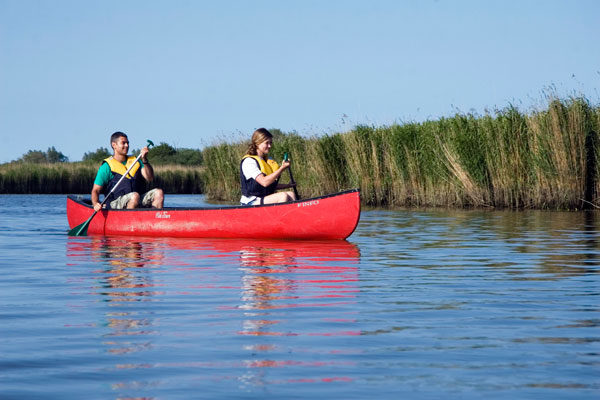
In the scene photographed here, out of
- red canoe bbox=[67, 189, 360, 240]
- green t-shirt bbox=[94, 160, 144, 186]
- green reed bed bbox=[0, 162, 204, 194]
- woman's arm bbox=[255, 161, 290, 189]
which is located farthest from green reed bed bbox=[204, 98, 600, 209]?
green reed bed bbox=[0, 162, 204, 194]

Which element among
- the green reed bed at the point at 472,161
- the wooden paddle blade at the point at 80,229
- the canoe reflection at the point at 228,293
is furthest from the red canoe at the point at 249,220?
the green reed bed at the point at 472,161

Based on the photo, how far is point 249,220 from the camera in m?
11.2

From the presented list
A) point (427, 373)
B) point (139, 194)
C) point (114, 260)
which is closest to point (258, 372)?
point (427, 373)

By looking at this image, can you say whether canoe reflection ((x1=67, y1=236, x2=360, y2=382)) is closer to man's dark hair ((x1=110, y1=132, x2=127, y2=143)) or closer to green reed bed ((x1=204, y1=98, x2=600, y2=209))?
man's dark hair ((x1=110, y1=132, x2=127, y2=143))

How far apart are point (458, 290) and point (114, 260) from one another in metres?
3.91

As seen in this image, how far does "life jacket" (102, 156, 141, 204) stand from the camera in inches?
477

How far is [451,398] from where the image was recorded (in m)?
3.30

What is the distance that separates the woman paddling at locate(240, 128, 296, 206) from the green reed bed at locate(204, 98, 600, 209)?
298 inches

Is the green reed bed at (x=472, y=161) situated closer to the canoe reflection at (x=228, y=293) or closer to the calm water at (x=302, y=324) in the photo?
the calm water at (x=302, y=324)

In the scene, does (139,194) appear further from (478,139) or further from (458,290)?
(478,139)

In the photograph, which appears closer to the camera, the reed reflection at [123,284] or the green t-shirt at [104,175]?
the reed reflection at [123,284]

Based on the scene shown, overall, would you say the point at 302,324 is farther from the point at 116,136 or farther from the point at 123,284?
the point at 116,136

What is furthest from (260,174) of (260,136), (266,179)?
(260,136)

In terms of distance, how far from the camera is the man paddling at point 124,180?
11938 millimetres
